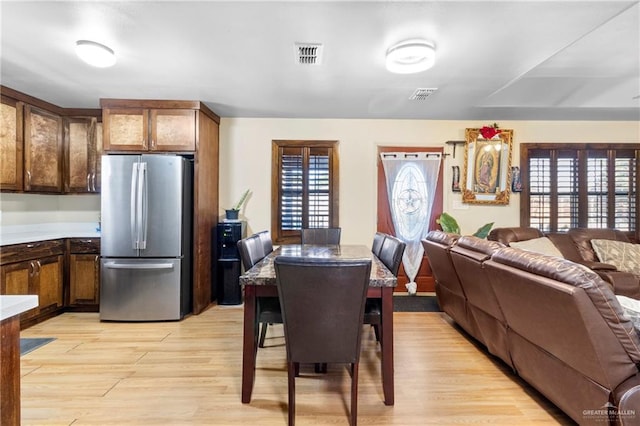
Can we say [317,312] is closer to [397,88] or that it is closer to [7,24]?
[397,88]

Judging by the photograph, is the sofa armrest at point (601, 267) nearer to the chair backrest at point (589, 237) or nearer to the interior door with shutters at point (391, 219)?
the chair backrest at point (589, 237)

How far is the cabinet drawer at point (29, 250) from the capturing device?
9.12 feet

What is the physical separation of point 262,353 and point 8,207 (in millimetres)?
3361

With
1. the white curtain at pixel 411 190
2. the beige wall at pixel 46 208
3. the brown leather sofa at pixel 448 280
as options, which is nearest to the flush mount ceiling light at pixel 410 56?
the brown leather sofa at pixel 448 280

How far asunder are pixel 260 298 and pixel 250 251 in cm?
Answer: 38

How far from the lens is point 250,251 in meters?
2.30

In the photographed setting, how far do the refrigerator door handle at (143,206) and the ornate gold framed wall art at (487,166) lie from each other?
13.3 ft

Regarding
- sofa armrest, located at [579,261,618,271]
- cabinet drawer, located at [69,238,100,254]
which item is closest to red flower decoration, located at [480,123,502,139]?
sofa armrest, located at [579,261,618,271]

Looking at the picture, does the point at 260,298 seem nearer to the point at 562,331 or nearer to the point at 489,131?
the point at 562,331

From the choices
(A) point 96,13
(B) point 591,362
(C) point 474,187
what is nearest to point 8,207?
(A) point 96,13

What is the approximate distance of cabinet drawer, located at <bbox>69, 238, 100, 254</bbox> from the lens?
11.2 feet

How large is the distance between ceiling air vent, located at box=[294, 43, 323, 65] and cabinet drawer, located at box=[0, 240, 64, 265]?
10.5ft

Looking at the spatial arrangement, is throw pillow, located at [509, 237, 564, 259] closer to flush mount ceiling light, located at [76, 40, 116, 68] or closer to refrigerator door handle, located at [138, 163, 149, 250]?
refrigerator door handle, located at [138, 163, 149, 250]

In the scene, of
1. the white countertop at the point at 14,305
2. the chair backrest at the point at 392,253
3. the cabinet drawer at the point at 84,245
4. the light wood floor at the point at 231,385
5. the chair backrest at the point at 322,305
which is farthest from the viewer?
the cabinet drawer at the point at 84,245
